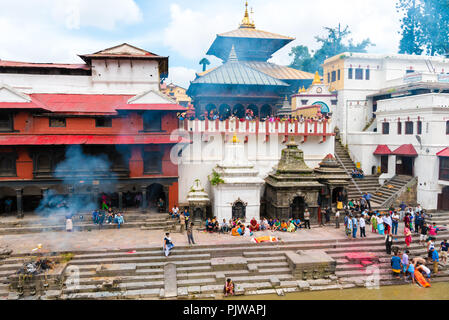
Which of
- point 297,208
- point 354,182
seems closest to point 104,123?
point 297,208

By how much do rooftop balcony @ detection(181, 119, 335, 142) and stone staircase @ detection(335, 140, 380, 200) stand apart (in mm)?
3784

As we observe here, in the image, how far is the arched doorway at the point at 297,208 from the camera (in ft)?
59.7

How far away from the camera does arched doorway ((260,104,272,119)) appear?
22.9 metres

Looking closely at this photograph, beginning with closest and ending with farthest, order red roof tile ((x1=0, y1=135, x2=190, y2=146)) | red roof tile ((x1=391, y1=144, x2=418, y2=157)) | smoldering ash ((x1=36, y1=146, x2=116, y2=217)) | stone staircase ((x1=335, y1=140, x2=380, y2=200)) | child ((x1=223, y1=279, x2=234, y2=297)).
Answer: child ((x1=223, y1=279, x2=234, y2=297)) < red roof tile ((x1=0, y1=135, x2=190, y2=146)) < smoldering ash ((x1=36, y1=146, x2=116, y2=217)) < red roof tile ((x1=391, y1=144, x2=418, y2=157)) < stone staircase ((x1=335, y1=140, x2=380, y2=200))

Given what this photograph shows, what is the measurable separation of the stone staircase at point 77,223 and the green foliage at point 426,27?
31.4 m

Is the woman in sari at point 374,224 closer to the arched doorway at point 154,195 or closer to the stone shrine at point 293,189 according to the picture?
the stone shrine at point 293,189

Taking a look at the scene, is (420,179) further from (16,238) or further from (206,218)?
(16,238)

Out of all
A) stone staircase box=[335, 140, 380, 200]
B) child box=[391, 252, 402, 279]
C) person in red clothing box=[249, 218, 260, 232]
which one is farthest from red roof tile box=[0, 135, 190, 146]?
stone staircase box=[335, 140, 380, 200]

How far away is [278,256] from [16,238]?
40.7ft

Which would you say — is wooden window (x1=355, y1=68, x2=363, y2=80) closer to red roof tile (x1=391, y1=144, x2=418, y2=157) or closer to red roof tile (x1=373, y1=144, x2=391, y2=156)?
red roof tile (x1=373, y1=144, x2=391, y2=156)

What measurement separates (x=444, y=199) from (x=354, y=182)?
5368 millimetres

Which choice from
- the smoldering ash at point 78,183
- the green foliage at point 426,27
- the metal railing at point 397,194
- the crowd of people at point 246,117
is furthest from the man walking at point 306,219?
the green foliage at point 426,27

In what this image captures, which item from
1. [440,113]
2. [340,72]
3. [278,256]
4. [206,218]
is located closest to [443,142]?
[440,113]

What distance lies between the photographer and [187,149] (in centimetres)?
2016
